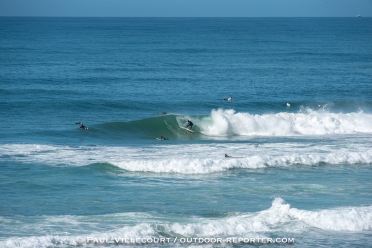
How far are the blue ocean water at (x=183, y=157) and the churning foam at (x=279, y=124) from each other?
0.10 m

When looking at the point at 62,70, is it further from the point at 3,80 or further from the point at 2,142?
the point at 2,142

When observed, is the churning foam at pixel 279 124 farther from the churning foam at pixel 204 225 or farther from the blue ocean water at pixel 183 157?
the churning foam at pixel 204 225

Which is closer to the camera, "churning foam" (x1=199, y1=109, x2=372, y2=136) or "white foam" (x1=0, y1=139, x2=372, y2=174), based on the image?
"white foam" (x1=0, y1=139, x2=372, y2=174)

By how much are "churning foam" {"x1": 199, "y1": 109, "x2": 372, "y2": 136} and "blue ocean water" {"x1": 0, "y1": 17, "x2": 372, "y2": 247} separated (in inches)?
4.0

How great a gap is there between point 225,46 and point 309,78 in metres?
36.8

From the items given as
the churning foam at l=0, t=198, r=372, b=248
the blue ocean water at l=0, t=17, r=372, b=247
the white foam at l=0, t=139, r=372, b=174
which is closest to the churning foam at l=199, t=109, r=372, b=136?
the blue ocean water at l=0, t=17, r=372, b=247

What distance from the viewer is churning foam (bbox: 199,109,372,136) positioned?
35.1 m

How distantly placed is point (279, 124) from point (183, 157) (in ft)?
34.3

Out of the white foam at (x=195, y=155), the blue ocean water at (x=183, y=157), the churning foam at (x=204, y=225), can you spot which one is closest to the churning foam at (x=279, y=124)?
the blue ocean water at (x=183, y=157)

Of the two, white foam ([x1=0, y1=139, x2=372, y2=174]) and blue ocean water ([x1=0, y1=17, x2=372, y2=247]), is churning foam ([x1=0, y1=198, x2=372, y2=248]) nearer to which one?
blue ocean water ([x1=0, y1=17, x2=372, y2=247])

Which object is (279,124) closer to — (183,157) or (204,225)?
(183,157)

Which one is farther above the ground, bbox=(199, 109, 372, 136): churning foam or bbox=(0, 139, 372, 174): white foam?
bbox=(199, 109, 372, 136): churning foam

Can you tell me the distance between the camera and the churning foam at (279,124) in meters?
35.1

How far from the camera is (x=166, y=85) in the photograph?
48875 millimetres
